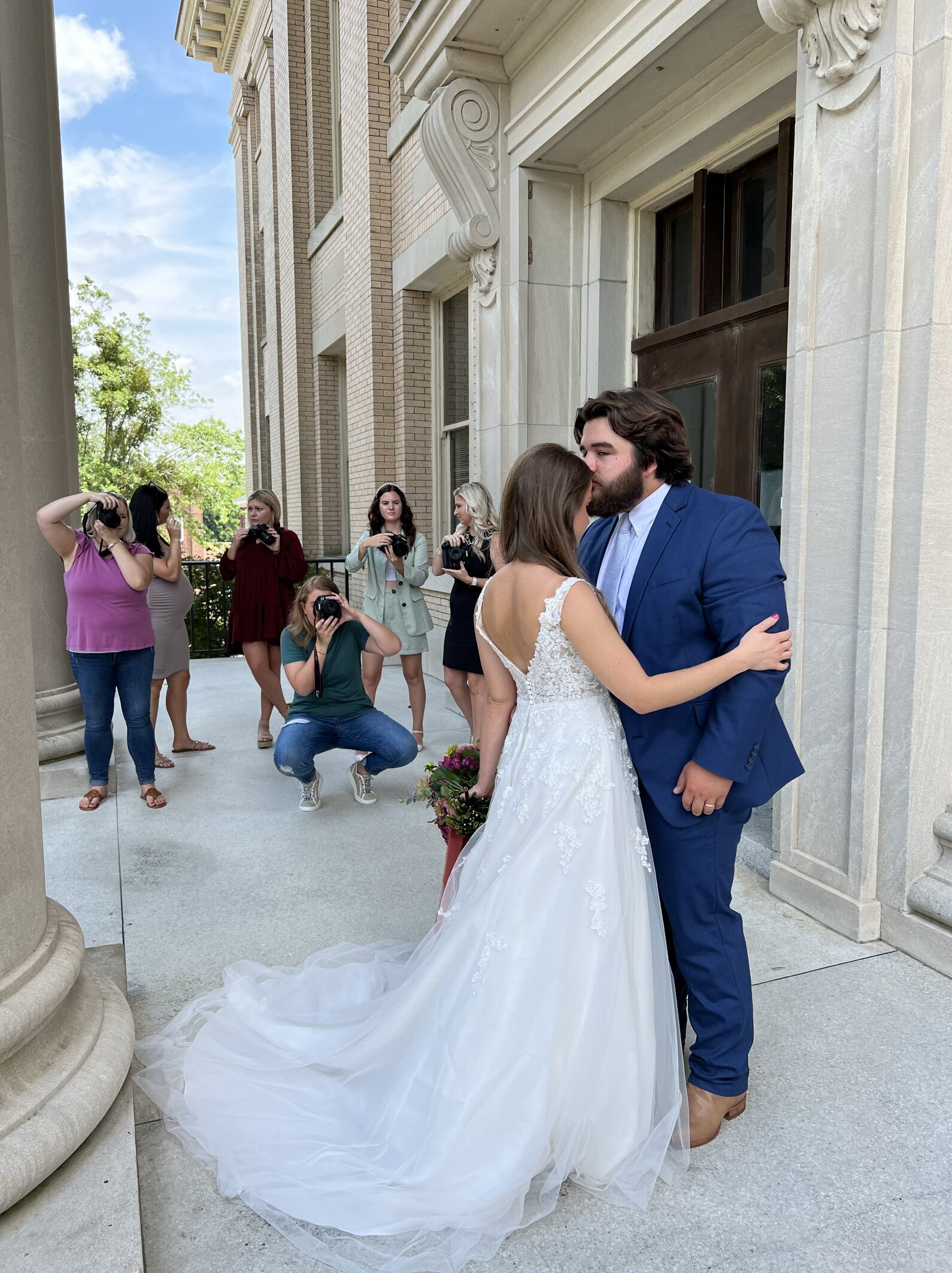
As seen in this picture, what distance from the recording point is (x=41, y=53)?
649 centimetres

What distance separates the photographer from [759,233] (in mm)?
5430

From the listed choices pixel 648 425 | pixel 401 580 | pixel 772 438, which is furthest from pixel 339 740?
pixel 648 425

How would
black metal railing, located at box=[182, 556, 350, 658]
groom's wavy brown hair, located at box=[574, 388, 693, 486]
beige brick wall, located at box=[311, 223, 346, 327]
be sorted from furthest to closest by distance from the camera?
black metal railing, located at box=[182, 556, 350, 658], beige brick wall, located at box=[311, 223, 346, 327], groom's wavy brown hair, located at box=[574, 388, 693, 486]

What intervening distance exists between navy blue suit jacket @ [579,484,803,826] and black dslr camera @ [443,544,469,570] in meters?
3.59

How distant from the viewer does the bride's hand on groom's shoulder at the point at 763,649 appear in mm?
2295

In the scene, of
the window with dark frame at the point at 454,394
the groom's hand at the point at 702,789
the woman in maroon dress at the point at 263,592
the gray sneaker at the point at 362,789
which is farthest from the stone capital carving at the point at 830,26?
the window with dark frame at the point at 454,394

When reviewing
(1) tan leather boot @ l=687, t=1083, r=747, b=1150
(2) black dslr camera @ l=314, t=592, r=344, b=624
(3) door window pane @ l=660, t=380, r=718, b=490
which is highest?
(3) door window pane @ l=660, t=380, r=718, b=490

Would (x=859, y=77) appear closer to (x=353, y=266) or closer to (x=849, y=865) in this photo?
(x=849, y=865)

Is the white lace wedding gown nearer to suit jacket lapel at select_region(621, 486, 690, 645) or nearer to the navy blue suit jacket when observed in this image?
the navy blue suit jacket

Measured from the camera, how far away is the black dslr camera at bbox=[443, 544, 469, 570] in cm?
617

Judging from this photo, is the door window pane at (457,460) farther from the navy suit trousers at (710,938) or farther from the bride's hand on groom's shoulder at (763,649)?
the bride's hand on groom's shoulder at (763,649)

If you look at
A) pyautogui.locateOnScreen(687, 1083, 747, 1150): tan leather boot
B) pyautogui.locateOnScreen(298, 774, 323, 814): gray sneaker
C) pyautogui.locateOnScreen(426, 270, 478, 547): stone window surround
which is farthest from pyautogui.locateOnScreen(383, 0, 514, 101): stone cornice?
pyautogui.locateOnScreen(687, 1083, 747, 1150): tan leather boot

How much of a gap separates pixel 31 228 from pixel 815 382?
557cm

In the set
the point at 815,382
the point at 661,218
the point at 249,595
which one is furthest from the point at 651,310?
the point at 249,595
